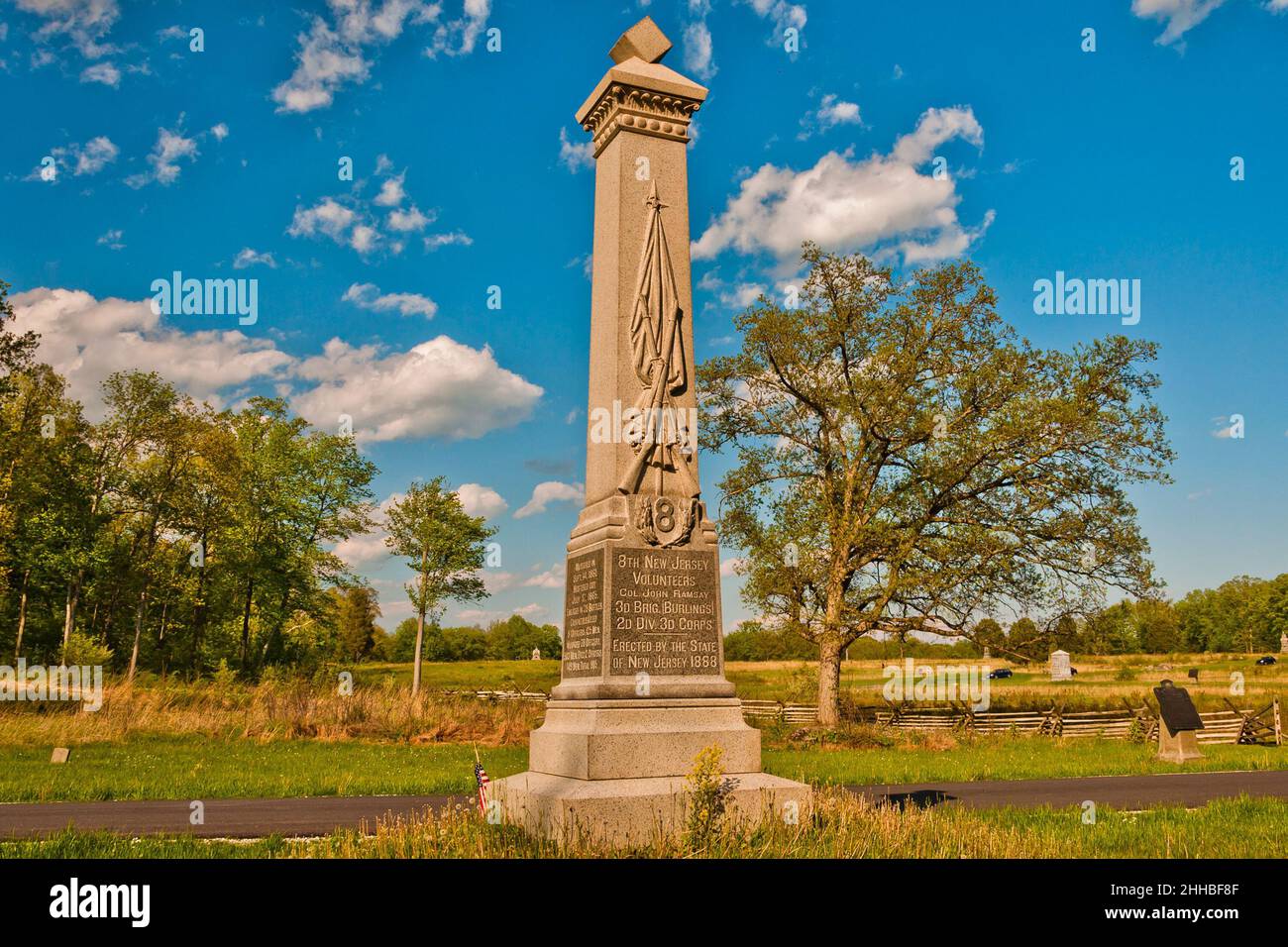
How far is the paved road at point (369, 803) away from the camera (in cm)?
1091

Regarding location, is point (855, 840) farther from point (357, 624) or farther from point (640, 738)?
point (357, 624)

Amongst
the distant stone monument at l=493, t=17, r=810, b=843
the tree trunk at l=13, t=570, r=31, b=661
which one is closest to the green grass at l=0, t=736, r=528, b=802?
the distant stone monument at l=493, t=17, r=810, b=843

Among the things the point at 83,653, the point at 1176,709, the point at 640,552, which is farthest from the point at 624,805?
the point at 83,653

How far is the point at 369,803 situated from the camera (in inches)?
530

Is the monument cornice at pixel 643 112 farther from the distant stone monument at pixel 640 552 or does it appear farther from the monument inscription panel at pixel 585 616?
the monument inscription panel at pixel 585 616

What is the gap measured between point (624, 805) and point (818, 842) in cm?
173

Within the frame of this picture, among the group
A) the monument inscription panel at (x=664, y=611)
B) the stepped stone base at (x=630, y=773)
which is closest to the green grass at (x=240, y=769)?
the stepped stone base at (x=630, y=773)

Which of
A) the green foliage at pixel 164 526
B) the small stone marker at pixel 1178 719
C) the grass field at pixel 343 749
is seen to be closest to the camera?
the grass field at pixel 343 749

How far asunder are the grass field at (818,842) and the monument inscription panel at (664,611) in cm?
187

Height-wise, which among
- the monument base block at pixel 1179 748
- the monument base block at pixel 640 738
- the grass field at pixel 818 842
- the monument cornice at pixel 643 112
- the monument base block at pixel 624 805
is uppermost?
the monument cornice at pixel 643 112
